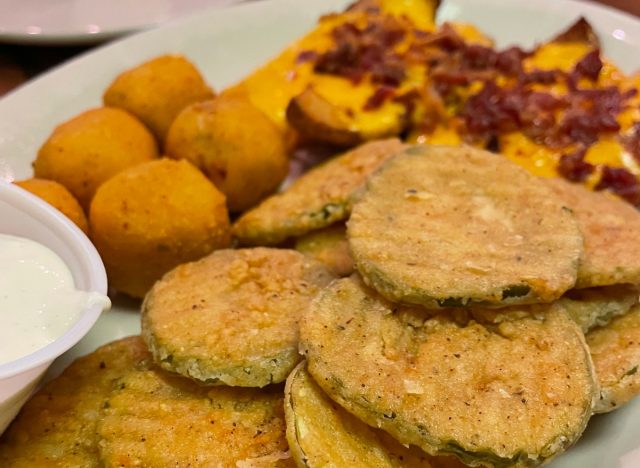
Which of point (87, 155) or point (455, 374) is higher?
point (87, 155)

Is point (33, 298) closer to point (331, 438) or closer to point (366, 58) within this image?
point (331, 438)

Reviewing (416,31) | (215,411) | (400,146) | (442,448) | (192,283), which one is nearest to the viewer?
(442,448)

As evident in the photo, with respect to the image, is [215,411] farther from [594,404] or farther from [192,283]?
[594,404]

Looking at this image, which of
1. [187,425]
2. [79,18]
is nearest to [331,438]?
[187,425]

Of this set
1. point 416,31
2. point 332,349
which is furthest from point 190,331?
point 416,31

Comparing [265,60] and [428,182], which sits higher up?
[428,182]
